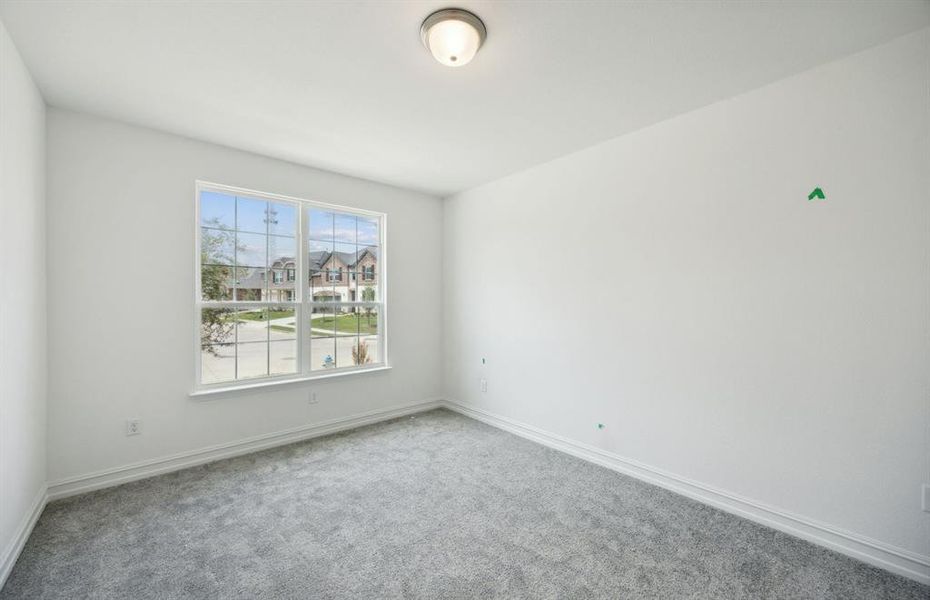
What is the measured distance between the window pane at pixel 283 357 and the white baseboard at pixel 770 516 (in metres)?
2.39

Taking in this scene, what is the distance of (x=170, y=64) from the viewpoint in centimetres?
217

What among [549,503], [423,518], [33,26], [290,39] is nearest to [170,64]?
[33,26]

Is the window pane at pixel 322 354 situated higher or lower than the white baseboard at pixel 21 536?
higher

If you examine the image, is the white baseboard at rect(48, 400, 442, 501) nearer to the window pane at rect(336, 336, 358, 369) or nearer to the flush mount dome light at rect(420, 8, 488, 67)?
the window pane at rect(336, 336, 358, 369)

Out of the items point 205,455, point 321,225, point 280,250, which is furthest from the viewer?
point 321,225

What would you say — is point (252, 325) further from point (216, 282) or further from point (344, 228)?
point (344, 228)

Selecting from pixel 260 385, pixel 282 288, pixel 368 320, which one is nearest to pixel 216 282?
pixel 282 288

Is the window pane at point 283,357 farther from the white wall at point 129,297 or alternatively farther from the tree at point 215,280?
the tree at point 215,280

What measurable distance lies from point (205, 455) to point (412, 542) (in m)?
2.03

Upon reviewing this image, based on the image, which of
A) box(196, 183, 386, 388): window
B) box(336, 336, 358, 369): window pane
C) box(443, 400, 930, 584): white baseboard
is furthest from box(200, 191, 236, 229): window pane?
box(443, 400, 930, 584): white baseboard

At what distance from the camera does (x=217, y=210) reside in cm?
333

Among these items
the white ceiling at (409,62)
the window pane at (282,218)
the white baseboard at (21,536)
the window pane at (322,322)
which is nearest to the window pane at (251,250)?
the window pane at (282,218)

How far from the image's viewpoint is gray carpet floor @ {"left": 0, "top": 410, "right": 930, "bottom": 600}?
6.06 ft

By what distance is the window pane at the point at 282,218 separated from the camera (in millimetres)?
3621
